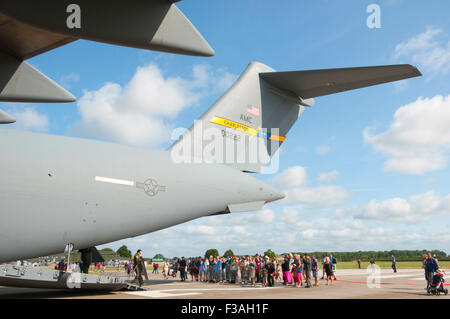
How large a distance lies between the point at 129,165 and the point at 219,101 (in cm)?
296

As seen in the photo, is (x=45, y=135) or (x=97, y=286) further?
(x=97, y=286)

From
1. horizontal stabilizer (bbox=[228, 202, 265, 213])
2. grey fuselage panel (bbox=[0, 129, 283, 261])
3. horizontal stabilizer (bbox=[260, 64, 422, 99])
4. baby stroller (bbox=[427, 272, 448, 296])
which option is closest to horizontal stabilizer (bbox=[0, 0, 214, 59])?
grey fuselage panel (bbox=[0, 129, 283, 261])

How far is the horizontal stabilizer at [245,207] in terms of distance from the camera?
8585 millimetres

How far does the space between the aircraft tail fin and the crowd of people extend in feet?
13.8

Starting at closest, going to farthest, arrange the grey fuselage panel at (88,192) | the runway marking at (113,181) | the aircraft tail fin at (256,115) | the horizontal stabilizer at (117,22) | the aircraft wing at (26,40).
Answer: the horizontal stabilizer at (117,22)
the aircraft wing at (26,40)
the grey fuselage panel at (88,192)
the runway marking at (113,181)
the aircraft tail fin at (256,115)

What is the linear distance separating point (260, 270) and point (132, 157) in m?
7.64

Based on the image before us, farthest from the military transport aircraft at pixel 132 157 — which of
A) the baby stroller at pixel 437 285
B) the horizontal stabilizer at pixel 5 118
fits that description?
the baby stroller at pixel 437 285

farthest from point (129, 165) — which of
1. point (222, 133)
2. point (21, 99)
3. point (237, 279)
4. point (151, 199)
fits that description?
point (237, 279)

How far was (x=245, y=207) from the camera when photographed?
870cm

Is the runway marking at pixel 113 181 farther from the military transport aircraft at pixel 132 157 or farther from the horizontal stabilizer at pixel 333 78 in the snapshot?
the horizontal stabilizer at pixel 333 78

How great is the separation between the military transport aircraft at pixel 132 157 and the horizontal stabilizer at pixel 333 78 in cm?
3

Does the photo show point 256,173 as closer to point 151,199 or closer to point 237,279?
point 151,199

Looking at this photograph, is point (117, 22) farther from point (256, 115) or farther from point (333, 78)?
point (256, 115)

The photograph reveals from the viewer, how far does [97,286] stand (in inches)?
312
